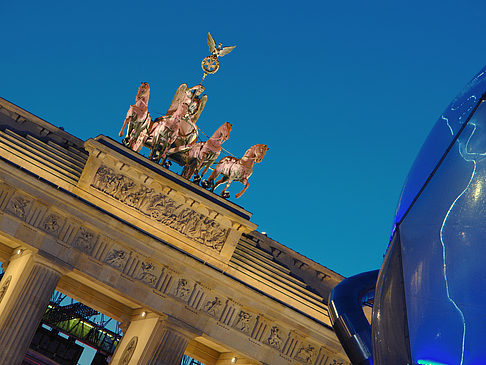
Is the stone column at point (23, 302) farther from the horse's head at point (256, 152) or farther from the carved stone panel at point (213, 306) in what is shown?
the horse's head at point (256, 152)

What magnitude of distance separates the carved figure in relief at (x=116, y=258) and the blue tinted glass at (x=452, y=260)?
81.5ft

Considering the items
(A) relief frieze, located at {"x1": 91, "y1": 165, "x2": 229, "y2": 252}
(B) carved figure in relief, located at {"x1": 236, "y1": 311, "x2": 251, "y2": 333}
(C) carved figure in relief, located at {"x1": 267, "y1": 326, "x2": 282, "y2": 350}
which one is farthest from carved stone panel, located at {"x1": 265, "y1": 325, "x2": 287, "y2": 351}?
(A) relief frieze, located at {"x1": 91, "y1": 165, "x2": 229, "y2": 252}

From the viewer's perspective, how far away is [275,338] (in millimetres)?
30094

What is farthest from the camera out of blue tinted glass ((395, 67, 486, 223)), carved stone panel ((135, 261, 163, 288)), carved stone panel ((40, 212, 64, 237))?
carved stone panel ((135, 261, 163, 288))

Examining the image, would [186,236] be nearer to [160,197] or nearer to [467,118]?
[160,197]

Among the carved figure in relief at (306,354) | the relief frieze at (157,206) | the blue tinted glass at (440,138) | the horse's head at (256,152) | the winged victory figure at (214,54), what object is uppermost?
the winged victory figure at (214,54)

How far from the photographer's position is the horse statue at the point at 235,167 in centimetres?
3216

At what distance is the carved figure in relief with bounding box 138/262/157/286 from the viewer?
29.0 m

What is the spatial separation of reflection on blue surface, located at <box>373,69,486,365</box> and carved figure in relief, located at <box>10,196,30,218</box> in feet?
80.5

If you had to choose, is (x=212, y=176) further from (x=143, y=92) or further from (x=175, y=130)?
(x=143, y=92)

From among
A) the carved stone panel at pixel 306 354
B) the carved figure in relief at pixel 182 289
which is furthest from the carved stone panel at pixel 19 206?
the carved stone panel at pixel 306 354

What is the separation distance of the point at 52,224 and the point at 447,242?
82.3 ft

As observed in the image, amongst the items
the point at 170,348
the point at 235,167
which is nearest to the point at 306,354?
the point at 170,348

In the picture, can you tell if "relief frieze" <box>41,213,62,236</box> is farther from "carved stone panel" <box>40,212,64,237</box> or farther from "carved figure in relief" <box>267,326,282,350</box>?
"carved figure in relief" <box>267,326,282,350</box>
